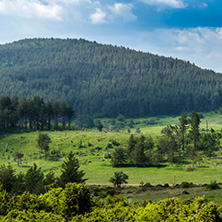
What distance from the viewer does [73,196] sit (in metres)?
30.2

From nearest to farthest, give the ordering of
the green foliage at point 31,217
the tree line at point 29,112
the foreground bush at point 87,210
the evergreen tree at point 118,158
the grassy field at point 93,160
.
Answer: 1. the foreground bush at point 87,210
2. the green foliage at point 31,217
3. the grassy field at point 93,160
4. the evergreen tree at point 118,158
5. the tree line at point 29,112

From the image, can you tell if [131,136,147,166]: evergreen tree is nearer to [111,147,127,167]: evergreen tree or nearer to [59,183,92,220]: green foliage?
[111,147,127,167]: evergreen tree

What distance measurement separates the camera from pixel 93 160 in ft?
365

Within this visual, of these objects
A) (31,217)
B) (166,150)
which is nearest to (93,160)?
(166,150)

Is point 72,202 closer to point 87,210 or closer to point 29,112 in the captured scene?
point 87,210

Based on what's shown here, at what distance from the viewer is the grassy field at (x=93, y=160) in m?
86.1

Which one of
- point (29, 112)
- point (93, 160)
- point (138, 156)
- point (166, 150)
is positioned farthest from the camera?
point (29, 112)

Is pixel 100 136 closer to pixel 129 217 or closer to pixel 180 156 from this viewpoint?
pixel 180 156

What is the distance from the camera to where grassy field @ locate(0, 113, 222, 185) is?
282ft

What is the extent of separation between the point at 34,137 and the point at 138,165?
55331mm

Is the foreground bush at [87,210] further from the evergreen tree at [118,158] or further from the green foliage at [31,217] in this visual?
the evergreen tree at [118,158]

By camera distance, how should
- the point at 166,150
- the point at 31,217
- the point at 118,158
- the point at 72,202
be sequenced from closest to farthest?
the point at 31,217 → the point at 72,202 → the point at 118,158 → the point at 166,150

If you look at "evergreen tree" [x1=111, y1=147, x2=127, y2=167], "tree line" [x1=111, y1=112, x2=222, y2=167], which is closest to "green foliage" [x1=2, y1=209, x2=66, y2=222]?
"evergreen tree" [x1=111, y1=147, x2=127, y2=167]


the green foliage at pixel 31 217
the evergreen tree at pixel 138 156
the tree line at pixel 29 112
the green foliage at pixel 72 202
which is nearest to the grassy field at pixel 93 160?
the evergreen tree at pixel 138 156
